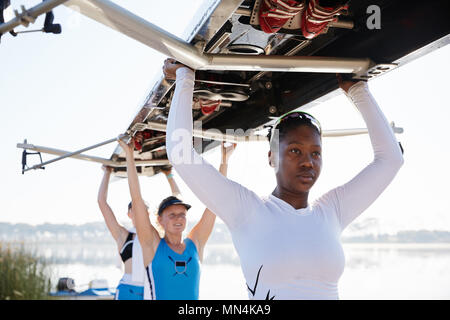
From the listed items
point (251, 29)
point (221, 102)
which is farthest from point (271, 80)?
point (251, 29)

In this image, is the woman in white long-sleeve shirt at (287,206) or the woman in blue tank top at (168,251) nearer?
the woman in white long-sleeve shirt at (287,206)

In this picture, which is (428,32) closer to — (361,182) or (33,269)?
(361,182)

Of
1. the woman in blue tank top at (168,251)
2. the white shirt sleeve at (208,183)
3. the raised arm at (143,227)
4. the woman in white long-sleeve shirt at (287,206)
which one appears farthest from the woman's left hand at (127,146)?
the white shirt sleeve at (208,183)

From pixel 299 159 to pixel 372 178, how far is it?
0.31 meters

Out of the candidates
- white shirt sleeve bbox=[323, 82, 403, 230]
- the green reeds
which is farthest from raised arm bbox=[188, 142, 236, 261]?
the green reeds

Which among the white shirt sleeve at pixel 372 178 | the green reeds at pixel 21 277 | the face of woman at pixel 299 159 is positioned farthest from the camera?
the green reeds at pixel 21 277

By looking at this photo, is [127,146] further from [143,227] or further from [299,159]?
[299,159]

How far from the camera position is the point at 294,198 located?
1.35 metres

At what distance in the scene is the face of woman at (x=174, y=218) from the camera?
294 cm

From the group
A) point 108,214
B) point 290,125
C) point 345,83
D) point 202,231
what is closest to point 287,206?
point 290,125

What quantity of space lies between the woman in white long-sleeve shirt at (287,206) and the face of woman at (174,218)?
161 centimetres

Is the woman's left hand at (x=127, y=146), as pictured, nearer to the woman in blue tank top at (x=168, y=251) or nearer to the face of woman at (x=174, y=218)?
the woman in blue tank top at (x=168, y=251)

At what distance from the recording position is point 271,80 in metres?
2.52

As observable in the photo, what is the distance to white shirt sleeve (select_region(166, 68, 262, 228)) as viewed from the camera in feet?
→ 3.97
